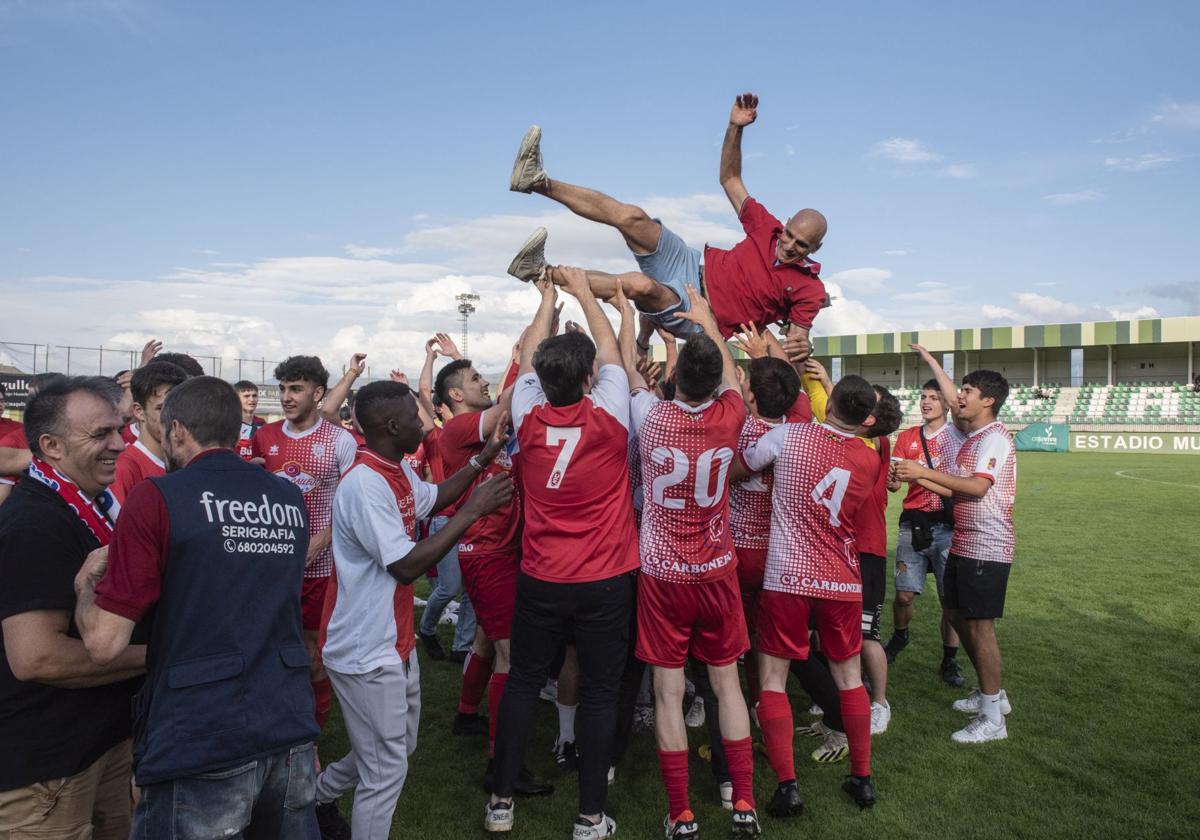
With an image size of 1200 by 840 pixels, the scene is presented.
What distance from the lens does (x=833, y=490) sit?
14.3ft

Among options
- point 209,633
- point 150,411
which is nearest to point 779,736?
point 209,633

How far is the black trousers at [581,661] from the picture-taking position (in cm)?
394

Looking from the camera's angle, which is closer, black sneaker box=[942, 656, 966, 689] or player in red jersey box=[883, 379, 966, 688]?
black sneaker box=[942, 656, 966, 689]

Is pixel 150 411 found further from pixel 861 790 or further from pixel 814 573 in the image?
pixel 861 790

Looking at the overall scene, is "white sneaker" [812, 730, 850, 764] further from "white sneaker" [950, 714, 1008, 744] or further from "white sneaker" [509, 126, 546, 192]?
"white sneaker" [509, 126, 546, 192]

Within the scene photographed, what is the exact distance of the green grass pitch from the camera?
13.9 ft

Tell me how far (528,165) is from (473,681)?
11.4 ft

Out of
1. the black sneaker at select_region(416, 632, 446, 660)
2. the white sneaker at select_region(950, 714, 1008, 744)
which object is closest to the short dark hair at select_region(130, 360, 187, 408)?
the black sneaker at select_region(416, 632, 446, 660)

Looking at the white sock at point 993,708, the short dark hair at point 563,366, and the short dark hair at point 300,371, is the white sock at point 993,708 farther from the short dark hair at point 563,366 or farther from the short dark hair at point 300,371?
the short dark hair at point 300,371

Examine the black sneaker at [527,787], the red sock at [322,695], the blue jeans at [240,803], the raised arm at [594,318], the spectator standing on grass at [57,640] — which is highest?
the raised arm at [594,318]

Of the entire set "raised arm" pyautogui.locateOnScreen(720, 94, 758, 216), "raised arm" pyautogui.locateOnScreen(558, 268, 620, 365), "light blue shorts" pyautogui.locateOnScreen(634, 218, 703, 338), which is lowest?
"raised arm" pyautogui.locateOnScreen(558, 268, 620, 365)

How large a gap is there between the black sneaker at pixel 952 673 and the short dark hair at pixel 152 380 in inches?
243

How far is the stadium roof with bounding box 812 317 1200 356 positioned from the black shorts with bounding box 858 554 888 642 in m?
46.9

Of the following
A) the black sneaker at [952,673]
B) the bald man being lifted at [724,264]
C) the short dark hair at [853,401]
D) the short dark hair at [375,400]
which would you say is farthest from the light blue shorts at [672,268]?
the black sneaker at [952,673]
